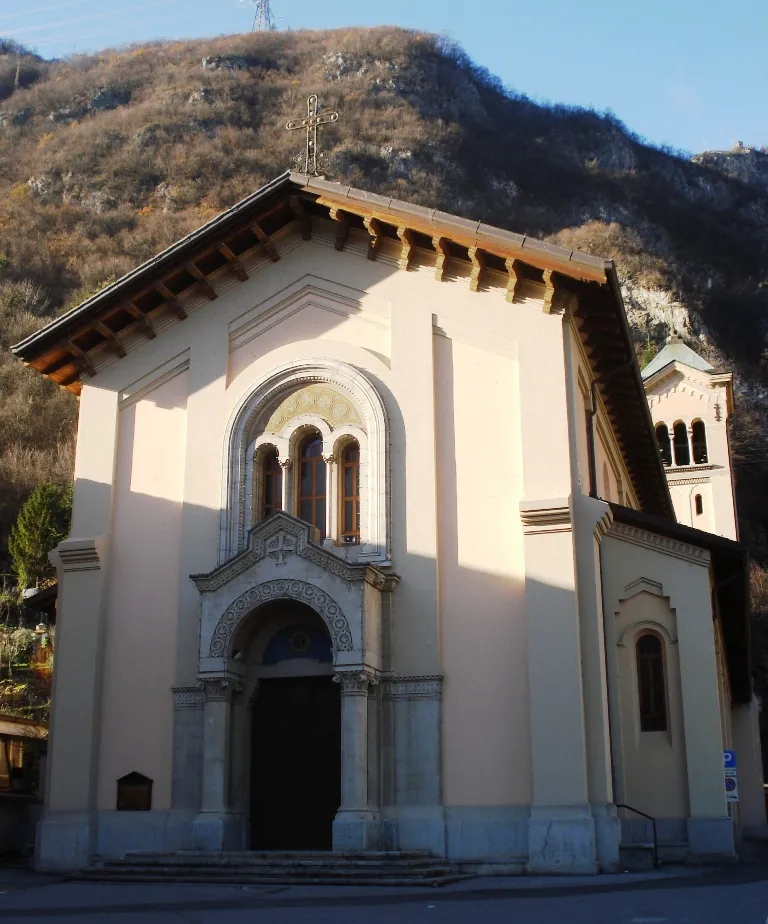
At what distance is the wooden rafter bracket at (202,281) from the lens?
19.5 metres

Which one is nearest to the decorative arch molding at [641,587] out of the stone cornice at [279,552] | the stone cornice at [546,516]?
the stone cornice at [546,516]

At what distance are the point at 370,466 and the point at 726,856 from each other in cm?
805

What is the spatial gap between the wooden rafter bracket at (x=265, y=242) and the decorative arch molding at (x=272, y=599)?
19.6 feet

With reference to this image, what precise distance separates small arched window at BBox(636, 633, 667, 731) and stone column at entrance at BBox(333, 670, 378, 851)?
4.57m

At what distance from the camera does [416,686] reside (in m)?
16.9

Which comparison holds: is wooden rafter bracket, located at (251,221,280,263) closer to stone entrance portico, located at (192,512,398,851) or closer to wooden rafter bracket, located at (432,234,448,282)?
wooden rafter bracket, located at (432,234,448,282)

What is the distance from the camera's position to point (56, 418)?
190 ft

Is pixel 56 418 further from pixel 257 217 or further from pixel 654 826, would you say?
pixel 654 826

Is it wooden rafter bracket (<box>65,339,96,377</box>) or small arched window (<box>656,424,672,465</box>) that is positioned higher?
small arched window (<box>656,424,672,465</box>)

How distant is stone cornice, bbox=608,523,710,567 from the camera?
61.6ft

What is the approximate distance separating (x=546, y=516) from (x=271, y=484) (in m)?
4.92

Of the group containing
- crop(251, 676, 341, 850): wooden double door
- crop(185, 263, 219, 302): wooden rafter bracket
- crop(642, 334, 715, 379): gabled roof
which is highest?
crop(642, 334, 715, 379): gabled roof

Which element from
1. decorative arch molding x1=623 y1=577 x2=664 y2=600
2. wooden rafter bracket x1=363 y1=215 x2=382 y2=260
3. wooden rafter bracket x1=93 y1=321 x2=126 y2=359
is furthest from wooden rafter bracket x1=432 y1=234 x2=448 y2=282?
decorative arch molding x1=623 y1=577 x2=664 y2=600

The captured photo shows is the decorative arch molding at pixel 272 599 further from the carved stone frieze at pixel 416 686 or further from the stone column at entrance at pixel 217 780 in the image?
the carved stone frieze at pixel 416 686
